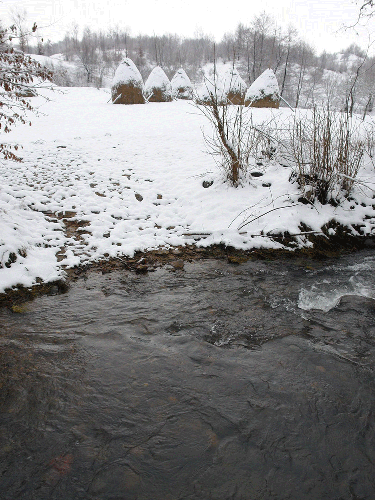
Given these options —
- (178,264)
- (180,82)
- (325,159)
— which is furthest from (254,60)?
(178,264)

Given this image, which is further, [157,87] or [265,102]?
[157,87]

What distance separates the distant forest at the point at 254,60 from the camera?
24548mm

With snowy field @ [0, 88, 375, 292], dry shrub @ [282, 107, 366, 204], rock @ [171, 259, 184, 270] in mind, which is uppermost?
dry shrub @ [282, 107, 366, 204]

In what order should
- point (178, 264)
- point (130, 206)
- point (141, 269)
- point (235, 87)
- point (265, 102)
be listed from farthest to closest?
point (265, 102) → point (235, 87) → point (130, 206) → point (178, 264) → point (141, 269)

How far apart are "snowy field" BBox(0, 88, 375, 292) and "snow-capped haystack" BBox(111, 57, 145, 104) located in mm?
9046

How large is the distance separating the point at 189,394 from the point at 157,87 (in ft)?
61.9

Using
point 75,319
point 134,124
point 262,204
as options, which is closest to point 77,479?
point 75,319

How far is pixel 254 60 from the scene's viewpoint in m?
25.5

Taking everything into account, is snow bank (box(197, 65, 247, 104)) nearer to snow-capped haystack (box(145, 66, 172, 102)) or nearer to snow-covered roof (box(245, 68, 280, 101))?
snow-covered roof (box(245, 68, 280, 101))

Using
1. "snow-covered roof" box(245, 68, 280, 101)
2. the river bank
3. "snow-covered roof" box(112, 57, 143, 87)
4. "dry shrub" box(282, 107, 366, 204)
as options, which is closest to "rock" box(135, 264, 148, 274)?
the river bank

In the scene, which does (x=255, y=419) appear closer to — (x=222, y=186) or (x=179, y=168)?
(x=222, y=186)

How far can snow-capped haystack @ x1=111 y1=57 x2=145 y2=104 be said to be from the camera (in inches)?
645

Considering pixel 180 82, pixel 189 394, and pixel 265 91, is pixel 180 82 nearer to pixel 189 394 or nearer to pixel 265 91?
pixel 265 91

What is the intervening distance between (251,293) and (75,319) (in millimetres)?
2160
